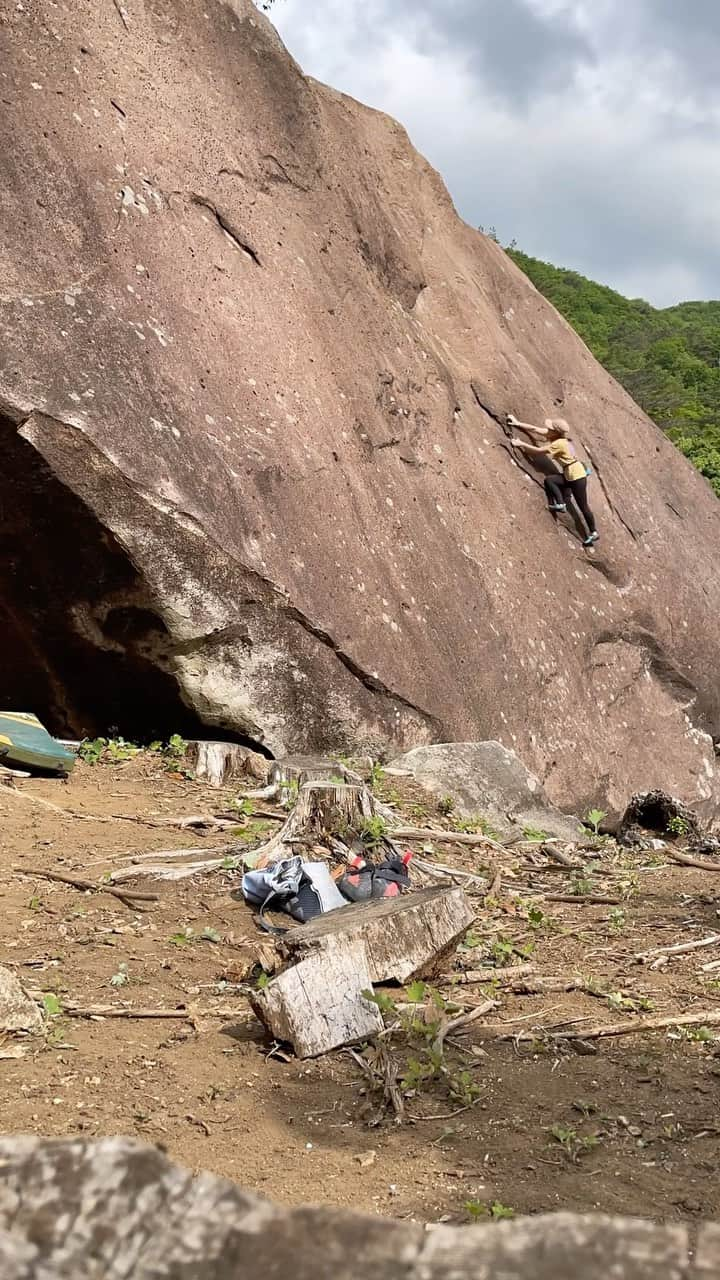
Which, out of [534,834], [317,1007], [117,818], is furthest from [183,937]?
[534,834]

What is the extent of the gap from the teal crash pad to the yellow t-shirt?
194 inches

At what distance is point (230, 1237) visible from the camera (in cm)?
81

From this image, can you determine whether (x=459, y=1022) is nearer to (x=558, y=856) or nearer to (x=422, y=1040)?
(x=422, y=1040)

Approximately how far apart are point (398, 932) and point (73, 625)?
3573 mm

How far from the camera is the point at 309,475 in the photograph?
6.79 meters

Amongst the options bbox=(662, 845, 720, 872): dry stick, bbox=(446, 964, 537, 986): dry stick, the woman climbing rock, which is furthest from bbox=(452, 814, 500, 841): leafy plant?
the woman climbing rock

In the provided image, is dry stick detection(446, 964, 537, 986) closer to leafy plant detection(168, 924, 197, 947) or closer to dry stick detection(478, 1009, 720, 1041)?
dry stick detection(478, 1009, 720, 1041)

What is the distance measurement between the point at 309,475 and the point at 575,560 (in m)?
2.91

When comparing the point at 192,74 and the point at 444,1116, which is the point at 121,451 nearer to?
the point at 192,74

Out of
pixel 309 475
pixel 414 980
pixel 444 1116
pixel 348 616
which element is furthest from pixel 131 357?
pixel 444 1116

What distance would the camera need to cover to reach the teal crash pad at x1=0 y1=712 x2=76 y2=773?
5504 mm

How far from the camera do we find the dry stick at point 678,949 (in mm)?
3834

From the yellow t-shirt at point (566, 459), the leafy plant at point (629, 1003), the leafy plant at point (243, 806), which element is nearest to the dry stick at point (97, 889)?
the leafy plant at point (243, 806)

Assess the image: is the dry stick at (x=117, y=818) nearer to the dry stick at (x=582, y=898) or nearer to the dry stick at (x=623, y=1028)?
the dry stick at (x=582, y=898)
